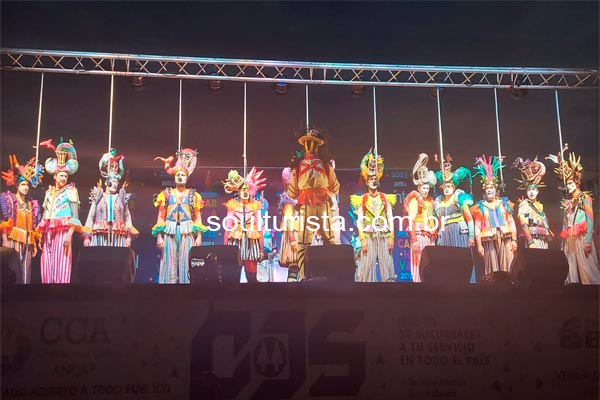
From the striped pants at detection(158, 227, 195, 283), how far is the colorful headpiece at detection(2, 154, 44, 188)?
2613 millimetres

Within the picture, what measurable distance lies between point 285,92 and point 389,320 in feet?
23.0

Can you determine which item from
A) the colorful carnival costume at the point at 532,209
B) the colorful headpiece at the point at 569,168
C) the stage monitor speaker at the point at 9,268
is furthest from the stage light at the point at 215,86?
the colorful headpiece at the point at 569,168

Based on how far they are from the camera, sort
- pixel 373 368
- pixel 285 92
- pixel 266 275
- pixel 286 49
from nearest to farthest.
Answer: pixel 373 368
pixel 286 49
pixel 285 92
pixel 266 275

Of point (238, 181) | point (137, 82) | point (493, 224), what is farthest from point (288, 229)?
point (493, 224)

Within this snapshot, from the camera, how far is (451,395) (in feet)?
10.8

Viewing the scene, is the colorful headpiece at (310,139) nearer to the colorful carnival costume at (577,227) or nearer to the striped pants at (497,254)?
the striped pants at (497,254)

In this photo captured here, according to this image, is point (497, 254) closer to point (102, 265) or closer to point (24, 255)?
point (102, 265)

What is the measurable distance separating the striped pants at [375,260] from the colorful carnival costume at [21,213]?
238 inches

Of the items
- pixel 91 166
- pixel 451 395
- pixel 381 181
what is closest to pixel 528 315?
pixel 451 395

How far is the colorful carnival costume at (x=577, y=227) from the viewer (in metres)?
10.5

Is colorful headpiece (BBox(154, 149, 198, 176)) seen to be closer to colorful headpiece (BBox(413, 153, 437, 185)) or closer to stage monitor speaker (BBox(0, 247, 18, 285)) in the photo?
colorful headpiece (BBox(413, 153, 437, 185))

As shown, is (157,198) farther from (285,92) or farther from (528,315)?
(528,315)

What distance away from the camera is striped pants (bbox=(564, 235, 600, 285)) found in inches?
412

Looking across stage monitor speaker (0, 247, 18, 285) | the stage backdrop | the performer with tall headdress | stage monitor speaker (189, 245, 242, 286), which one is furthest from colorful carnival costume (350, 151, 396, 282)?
stage monitor speaker (0, 247, 18, 285)
